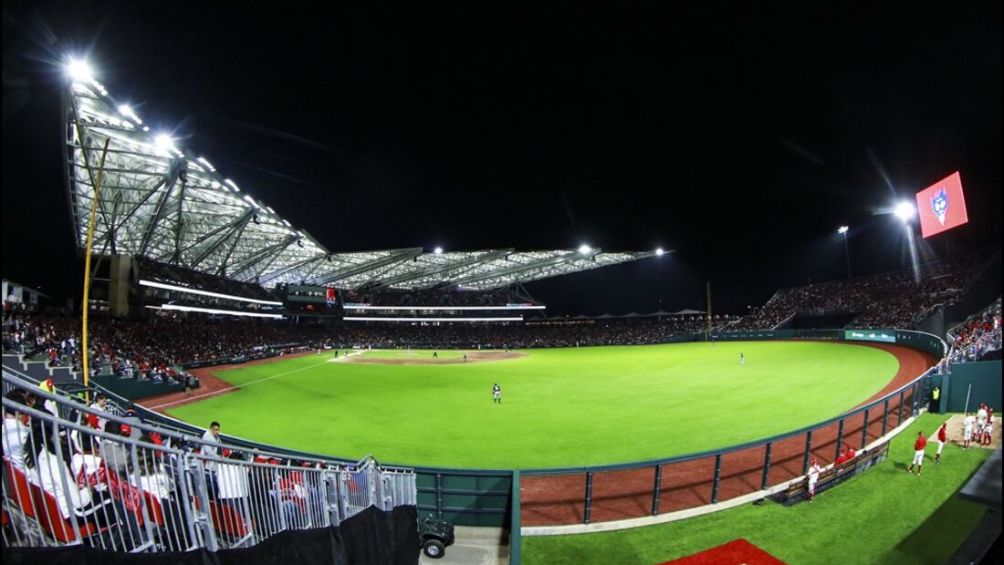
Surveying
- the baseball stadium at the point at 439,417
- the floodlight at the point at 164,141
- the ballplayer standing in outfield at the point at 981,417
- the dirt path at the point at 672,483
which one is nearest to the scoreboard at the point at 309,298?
→ the baseball stadium at the point at 439,417

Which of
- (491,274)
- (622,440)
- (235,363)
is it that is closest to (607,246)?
(491,274)

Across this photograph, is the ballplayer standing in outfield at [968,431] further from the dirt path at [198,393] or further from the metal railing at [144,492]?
the dirt path at [198,393]

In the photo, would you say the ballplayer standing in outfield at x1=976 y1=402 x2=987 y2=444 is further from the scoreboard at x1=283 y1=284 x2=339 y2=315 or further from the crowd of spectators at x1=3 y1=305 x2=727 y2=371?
the scoreboard at x1=283 y1=284 x2=339 y2=315

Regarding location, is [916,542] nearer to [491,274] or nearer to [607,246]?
[607,246]

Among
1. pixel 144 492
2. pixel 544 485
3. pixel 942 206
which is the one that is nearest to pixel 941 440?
pixel 544 485

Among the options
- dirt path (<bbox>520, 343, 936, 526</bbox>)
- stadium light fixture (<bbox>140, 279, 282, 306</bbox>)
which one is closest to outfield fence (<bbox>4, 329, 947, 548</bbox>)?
dirt path (<bbox>520, 343, 936, 526</bbox>)
